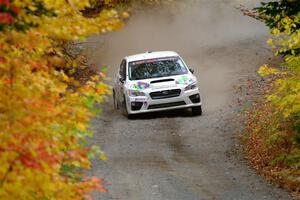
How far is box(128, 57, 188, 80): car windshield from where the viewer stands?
19.7 meters

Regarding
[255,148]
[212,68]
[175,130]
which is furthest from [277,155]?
[212,68]

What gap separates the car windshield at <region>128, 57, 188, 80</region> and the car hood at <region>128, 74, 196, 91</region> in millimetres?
322

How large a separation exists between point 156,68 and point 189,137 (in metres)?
4.02

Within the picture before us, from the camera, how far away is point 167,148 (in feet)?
50.1

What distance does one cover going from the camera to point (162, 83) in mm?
19188

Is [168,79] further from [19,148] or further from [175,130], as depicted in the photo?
[19,148]

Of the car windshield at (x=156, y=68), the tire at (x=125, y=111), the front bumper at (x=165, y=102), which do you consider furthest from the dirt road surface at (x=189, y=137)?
the car windshield at (x=156, y=68)

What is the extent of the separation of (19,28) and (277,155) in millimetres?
8936

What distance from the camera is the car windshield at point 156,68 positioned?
19734 mm

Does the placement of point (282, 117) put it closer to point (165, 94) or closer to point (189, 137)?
point (189, 137)

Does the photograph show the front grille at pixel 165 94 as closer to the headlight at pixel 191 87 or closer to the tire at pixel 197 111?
the headlight at pixel 191 87

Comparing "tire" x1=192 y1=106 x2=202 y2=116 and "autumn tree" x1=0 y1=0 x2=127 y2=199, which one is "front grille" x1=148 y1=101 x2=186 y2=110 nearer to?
"tire" x1=192 y1=106 x2=202 y2=116

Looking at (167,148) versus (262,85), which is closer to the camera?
(167,148)

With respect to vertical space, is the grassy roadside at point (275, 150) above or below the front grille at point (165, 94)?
above
